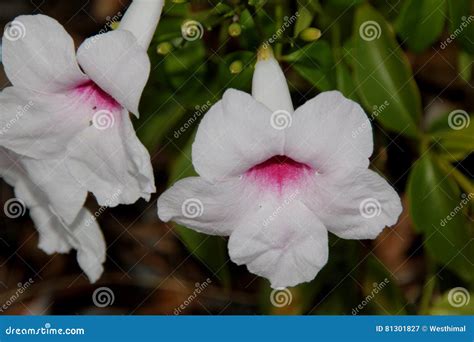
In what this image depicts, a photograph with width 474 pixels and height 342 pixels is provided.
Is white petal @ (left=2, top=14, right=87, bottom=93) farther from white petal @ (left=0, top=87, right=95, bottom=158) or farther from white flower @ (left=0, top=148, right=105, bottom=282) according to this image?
white flower @ (left=0, top=148, right=105, bottom=282)

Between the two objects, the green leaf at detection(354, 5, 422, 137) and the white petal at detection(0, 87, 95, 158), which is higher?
the green leaf at detection(354, 5, 422, 137)

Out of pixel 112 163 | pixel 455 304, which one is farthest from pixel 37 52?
pixel 455 304

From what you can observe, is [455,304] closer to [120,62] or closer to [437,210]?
[437,210]

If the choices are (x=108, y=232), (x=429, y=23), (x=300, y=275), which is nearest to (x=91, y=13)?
(x=108, y=232)

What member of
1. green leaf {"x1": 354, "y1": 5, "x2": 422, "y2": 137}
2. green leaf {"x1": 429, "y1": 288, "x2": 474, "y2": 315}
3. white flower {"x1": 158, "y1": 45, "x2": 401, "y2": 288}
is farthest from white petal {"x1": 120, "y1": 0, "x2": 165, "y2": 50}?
green leaf {"x1": 429, "y1": 288, "x2": 474, "y2": 315}

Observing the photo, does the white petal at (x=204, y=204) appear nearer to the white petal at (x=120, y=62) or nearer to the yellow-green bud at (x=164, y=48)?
the white petal at (x=120, y=62)

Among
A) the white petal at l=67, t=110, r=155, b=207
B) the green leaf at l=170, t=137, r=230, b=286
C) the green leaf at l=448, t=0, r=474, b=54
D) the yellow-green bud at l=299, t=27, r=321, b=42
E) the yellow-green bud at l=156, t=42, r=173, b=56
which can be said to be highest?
the green leaf at l=448, t=0, r=474, b=54
